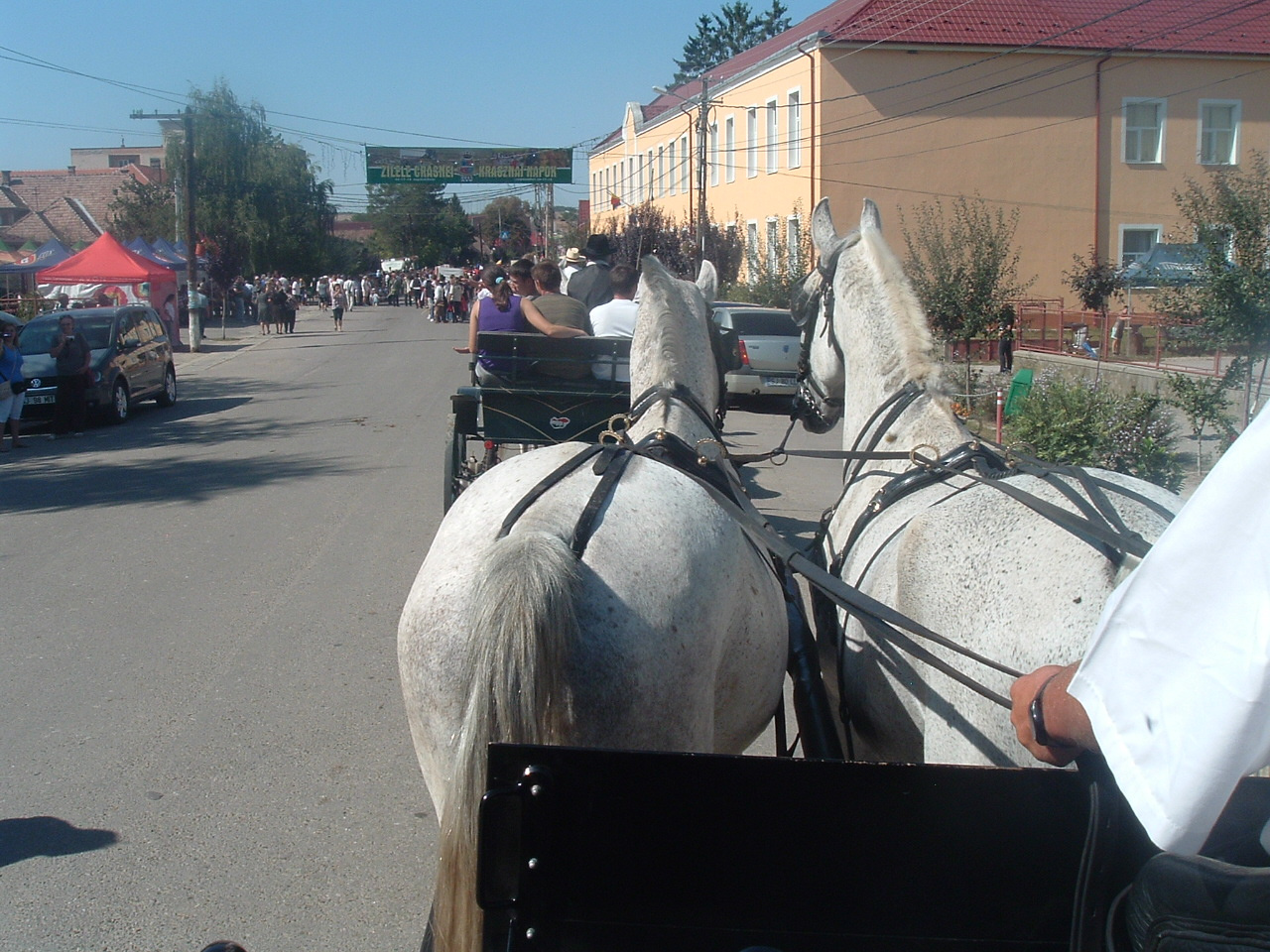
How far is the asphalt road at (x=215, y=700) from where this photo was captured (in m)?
3.54

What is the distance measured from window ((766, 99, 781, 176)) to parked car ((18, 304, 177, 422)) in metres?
20.9

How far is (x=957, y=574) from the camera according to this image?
254 cm

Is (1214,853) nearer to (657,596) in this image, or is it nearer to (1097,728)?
(1097,728)

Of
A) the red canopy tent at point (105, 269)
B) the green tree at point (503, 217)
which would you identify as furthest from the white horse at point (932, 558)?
the green tree at point (503, 217)

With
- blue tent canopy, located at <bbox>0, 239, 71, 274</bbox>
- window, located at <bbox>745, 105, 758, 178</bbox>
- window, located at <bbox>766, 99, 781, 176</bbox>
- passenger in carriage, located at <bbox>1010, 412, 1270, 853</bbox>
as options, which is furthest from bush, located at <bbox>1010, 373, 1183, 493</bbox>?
blue tent canopy, located at <bbox>0, 239, 71, 274</bbox>

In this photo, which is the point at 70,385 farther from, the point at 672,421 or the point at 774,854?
the point at 774,854

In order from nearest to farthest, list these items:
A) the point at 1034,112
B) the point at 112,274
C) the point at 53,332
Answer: the point at 53,332, the point at 112,274, the point at 1034,112

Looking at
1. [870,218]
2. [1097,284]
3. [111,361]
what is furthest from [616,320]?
[1097,284]

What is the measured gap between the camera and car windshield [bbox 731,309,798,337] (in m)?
17.5

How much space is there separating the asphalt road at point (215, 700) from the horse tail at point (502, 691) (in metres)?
1.30

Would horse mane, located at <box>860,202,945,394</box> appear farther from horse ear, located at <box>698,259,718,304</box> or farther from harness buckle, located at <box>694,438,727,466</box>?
horse ear, located at <box>698,259,718,304</box>

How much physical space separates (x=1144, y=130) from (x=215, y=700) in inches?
1293

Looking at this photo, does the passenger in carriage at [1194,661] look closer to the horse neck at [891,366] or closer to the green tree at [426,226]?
the horse neck at [891,366]

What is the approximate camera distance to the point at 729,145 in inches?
1469
